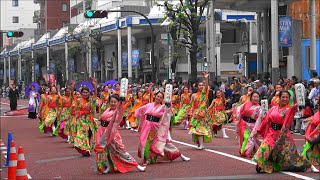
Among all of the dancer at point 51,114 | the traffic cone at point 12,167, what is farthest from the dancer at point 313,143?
the dancer at point 51,114

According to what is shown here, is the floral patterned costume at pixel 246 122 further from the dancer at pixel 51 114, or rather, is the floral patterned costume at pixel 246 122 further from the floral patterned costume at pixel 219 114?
the dancer at pixel 51 114

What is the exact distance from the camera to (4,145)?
18469mm

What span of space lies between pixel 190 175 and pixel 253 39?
1575 inches

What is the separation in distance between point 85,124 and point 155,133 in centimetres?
250

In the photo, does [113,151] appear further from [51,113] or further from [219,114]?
[51,113]

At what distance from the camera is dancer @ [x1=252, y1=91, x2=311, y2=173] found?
11273mm

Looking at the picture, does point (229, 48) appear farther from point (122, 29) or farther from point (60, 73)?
point (60, 73)

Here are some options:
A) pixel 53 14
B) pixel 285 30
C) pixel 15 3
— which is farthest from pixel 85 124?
pixel 15 3

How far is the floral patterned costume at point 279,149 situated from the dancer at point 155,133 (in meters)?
2.52

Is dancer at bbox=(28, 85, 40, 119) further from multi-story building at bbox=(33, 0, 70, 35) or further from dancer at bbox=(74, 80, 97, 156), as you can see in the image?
multi-story building at bbox=(33, 0, 70, 35)

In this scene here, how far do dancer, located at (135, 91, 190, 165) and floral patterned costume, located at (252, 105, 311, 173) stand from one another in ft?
8.28

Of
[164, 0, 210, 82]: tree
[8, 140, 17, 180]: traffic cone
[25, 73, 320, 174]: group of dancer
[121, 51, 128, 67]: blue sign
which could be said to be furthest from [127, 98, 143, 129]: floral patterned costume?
[121, 51, 128, 67]: blue sign

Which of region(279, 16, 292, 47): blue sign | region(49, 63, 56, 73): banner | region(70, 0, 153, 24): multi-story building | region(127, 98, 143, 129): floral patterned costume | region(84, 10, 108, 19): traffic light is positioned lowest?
region(127, 98, 143, 129): floral patterned costume

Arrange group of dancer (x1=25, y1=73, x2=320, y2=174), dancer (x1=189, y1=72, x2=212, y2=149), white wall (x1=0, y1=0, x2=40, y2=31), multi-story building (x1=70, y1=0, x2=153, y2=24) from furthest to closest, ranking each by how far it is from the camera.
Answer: white wall (x1=0, y1=0, x2=40, y2=31) → multi-story building (x1=70, y1=0, x2=153, y2=24) → dancer (x1=189, y1=72, x2=212, y2=149) → group of dancer (x1=25, y1=73, x2=320, y2=174)
